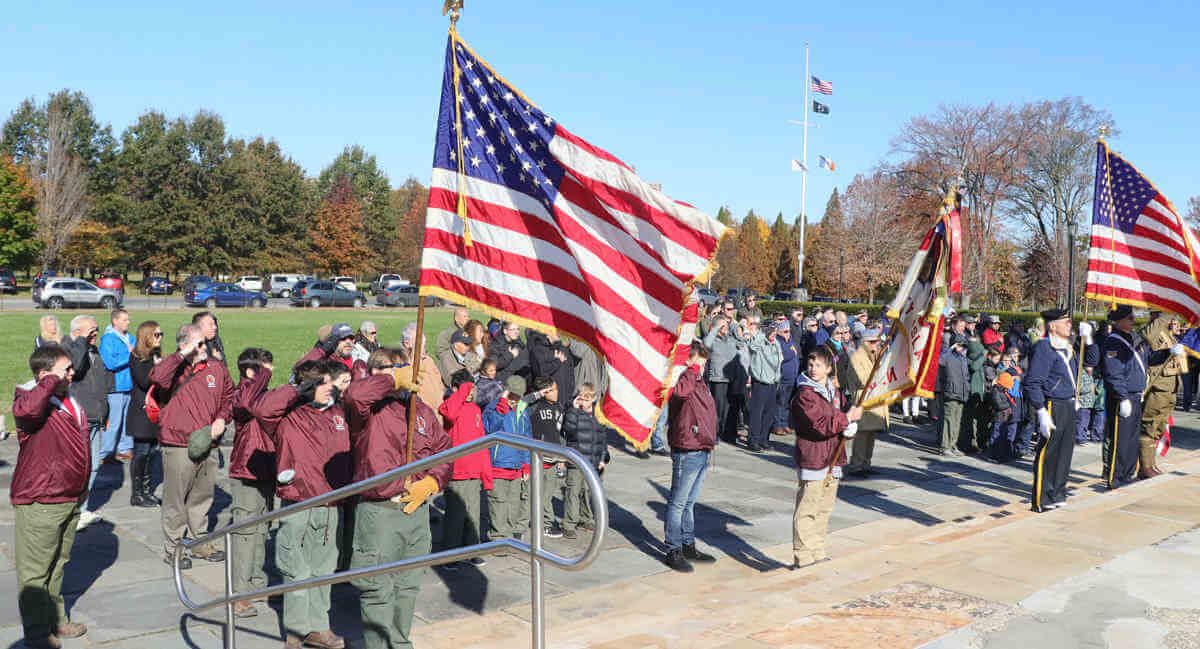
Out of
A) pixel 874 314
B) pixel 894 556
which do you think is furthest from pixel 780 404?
pixel 874 314

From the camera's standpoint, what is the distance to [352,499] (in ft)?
20.5

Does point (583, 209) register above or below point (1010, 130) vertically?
below

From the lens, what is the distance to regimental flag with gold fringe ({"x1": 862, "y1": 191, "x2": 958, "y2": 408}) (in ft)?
24.0

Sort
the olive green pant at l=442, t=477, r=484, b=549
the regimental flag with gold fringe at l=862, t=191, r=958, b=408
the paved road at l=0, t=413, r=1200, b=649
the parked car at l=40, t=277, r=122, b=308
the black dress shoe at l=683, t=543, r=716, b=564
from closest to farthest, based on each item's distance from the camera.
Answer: the paved road at l=0, t=413, r=1200, b=649 < the regimental flag with gold fringe at l=862, t=191, r=958, b=408 < the olive green pant at l=442, t=477, r=484, b=549 < the black dress shoe at l=683, t=543, r=716, b=564 < the parked car at l=40, t=277, r=122, b=308

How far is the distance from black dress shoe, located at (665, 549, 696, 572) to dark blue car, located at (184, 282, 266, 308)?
47.1 m

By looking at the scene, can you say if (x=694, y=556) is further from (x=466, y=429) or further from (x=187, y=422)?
(x=187, y=422)

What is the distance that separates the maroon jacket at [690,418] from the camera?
8133 millimetres

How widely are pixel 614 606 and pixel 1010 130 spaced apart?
54425mm

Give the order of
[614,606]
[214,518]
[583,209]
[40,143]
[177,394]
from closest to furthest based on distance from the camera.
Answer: [583,209] → [614,606] → [177,394] → [214,518] → [40,143]

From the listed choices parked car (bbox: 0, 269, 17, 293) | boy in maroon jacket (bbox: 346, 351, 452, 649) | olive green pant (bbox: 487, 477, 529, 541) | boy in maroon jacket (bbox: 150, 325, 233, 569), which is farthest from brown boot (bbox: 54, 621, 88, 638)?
parked car (bbox: 0, 269, 17, 293)

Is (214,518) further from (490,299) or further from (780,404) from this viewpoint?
(780,404)

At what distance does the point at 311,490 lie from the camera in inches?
246

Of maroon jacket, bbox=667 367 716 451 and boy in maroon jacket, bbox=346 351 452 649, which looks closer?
boy in maroon jacket, bbox=346 351 452 649

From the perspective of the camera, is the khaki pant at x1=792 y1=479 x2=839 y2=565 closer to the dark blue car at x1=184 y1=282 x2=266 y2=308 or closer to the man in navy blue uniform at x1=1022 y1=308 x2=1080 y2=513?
the man in navy blue uniform at x1=1022 y1=308 x2=1080 y2=513
